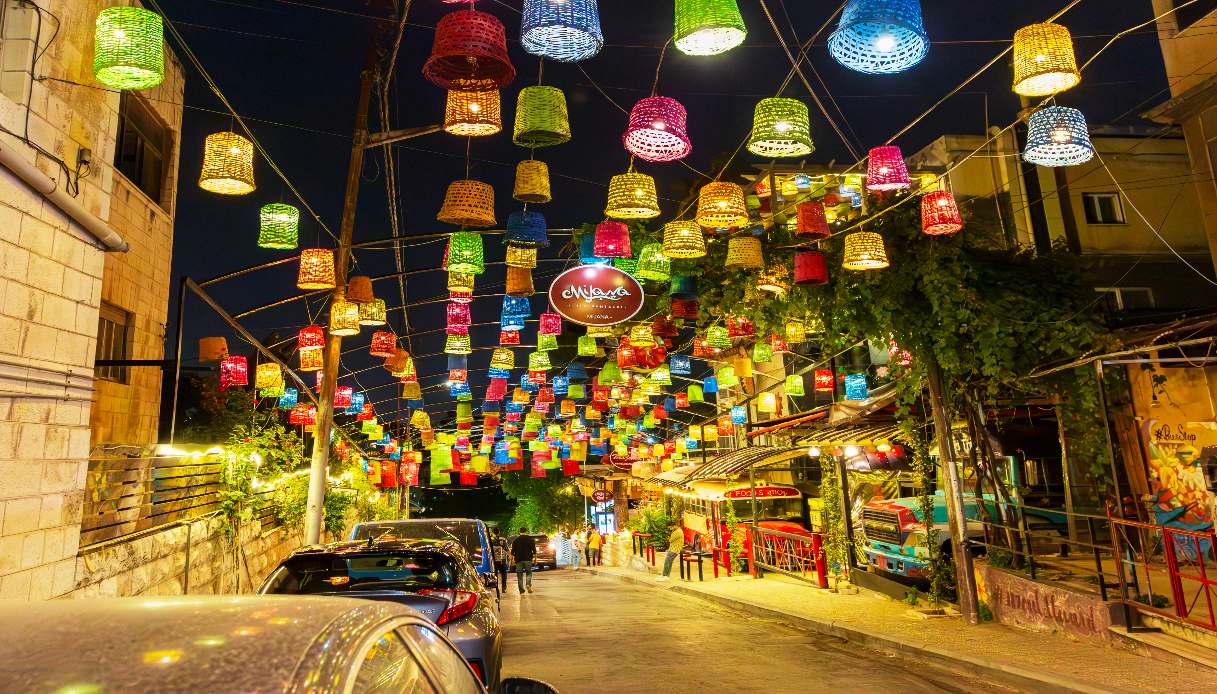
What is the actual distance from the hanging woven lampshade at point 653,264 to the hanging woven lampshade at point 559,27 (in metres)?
5.93

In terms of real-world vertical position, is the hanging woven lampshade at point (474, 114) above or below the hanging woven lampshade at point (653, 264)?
above

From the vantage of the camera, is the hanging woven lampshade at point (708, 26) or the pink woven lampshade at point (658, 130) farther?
the pink woven lampshade at point (658, 130)

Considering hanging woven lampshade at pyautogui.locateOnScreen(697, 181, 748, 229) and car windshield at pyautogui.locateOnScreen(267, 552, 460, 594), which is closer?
car windshield at pyautogui.locateOnScreen(267, 552, 460, 594)

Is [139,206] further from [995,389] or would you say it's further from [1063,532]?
[1063,532]

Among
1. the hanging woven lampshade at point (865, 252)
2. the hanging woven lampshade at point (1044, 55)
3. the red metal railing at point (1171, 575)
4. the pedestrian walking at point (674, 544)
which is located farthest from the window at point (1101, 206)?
the pedestrian walking at point (674, 544)

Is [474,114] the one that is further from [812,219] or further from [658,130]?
[812,219]

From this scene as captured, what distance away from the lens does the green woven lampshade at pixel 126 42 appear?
6.97m

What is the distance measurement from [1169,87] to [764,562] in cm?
1463

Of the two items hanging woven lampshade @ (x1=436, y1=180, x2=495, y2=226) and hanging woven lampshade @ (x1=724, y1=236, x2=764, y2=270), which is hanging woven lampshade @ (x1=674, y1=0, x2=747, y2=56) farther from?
hanging woven lampshade @ (x1=724, y1=236, x2=764, y2=270)

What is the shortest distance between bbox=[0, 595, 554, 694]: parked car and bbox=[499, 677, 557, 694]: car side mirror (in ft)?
3.17

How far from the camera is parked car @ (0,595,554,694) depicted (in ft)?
5.88

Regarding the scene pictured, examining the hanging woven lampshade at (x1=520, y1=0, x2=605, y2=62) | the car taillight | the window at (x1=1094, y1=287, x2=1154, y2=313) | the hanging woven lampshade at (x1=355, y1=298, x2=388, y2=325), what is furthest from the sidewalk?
the hanging woven lampshade at (x1=355, y1=298, x2=388, y2=325)

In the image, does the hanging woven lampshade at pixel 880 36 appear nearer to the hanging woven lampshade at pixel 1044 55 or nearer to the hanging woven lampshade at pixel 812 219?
the hanging woven lampshade at pixel 1044 55

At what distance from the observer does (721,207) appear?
10.1 meters
